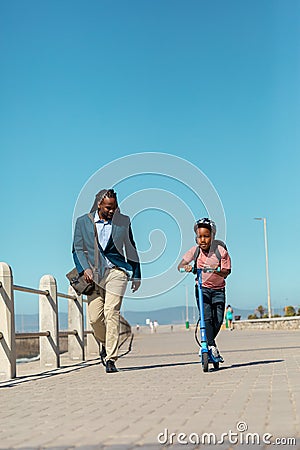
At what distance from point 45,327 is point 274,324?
34561 mm

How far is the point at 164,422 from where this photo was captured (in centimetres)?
554

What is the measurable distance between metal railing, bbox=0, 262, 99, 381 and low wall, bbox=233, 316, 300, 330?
85.6 ft

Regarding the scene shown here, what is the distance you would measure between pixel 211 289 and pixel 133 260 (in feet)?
3.57

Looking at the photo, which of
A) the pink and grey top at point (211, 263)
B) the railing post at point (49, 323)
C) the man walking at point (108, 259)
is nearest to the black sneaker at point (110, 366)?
the man walking at point (108, 259)

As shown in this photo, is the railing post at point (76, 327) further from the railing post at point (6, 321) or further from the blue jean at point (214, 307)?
the blue jean at point (214, 307)

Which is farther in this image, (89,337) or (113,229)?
(89,337)

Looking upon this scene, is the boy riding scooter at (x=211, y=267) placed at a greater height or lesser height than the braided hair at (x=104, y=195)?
lesser

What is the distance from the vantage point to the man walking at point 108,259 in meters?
10.6

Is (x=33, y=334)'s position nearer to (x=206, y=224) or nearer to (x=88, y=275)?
(x=88, y=275)

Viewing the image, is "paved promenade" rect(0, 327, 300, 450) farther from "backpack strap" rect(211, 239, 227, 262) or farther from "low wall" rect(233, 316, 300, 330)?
"low wall" rect(233, 316, 300, 330)

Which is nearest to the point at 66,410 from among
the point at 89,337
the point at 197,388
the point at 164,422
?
the point at 164,422

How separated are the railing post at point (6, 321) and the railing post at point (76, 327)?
4331 mm

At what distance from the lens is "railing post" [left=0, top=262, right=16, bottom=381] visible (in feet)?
32.9

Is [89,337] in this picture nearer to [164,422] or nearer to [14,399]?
[14,399]
